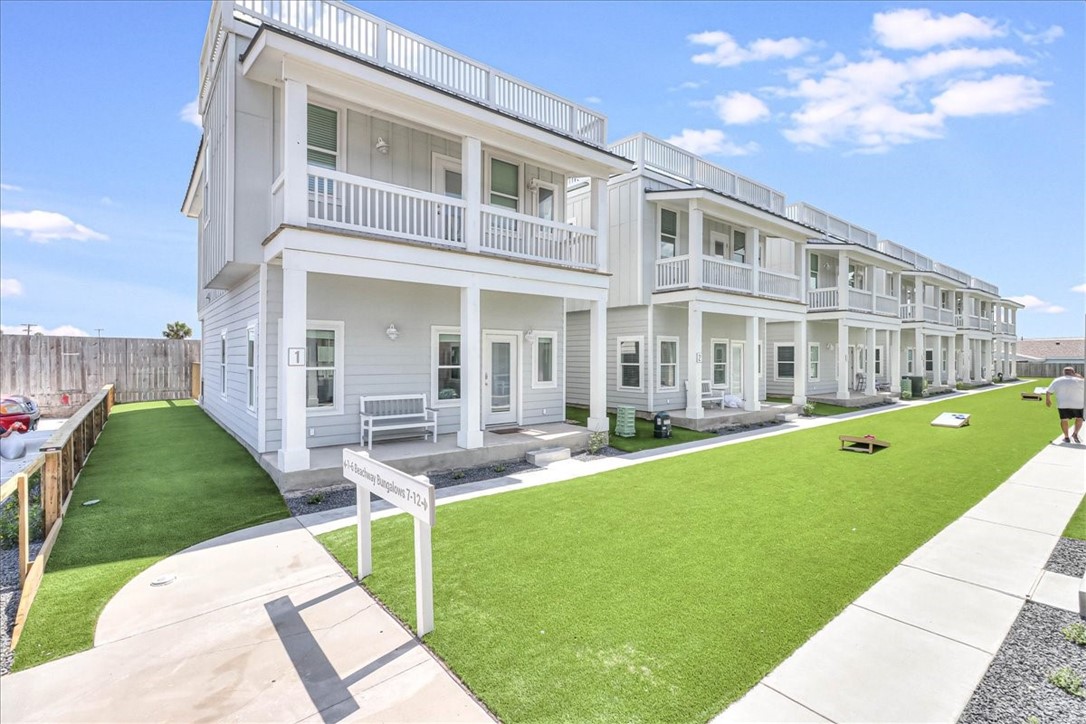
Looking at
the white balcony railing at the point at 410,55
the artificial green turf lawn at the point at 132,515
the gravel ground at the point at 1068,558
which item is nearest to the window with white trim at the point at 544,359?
the white balcony railing at the point at 410,55

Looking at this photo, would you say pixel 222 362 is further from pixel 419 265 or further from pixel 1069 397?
pixel 1069 397

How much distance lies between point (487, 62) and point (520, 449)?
26.2ft

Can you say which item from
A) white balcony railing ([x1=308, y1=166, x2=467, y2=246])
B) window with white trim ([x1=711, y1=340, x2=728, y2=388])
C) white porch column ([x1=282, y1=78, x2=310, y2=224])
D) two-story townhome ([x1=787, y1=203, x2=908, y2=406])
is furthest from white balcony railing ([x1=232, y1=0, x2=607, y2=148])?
two-story townhome ([x1=787, y1=203, x2=908, y2=406])

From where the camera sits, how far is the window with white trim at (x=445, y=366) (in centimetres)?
1054

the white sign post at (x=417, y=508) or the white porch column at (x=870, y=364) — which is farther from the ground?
the white porch column at (x=870, y=364)

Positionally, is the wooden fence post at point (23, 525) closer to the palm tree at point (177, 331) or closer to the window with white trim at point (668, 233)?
the window with white trim at point (668, 233)

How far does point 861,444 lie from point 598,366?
6.18 metres

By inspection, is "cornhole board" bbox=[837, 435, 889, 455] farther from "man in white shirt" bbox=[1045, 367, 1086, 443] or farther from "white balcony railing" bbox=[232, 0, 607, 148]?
"white balcony railing" bbox=[232, 0, 607, 148]

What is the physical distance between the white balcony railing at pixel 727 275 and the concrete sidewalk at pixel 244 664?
1291cm

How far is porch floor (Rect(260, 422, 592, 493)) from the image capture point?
7.45 metres

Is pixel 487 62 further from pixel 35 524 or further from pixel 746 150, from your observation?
pixel 746 150

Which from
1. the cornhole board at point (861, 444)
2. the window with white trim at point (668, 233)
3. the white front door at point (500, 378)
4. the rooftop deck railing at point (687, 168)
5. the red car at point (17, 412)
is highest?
the rooftop deck railing at point (687, 168)

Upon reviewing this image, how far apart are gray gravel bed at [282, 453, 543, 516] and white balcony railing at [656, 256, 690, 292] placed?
25.7ft

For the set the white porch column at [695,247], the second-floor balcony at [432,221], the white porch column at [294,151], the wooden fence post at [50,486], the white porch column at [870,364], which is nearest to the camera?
the wooden fence post at [50,486]
